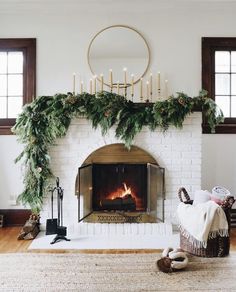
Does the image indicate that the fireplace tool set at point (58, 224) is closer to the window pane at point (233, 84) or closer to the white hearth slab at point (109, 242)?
the white hearth slab at point (109, 242)

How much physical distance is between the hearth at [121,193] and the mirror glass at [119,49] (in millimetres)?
1156

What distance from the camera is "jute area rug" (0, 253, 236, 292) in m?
2.66

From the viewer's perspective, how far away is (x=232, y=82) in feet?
15.0

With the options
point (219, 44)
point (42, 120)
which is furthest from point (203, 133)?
point (42, 120)

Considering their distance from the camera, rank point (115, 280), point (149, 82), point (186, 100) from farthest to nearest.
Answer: point (149, 82) → point (186, 100) → point (115, 280)

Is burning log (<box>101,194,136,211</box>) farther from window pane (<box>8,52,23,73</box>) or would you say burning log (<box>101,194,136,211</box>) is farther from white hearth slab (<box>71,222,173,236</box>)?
window pane (<box>8,52,23,73</box>)

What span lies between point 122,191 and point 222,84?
75.2 inches

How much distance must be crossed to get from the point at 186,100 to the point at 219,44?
3.68ft

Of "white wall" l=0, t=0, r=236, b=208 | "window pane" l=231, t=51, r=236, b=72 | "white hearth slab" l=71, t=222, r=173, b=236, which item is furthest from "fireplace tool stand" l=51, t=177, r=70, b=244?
"window pane" l=231, t=51, r=236, b=72

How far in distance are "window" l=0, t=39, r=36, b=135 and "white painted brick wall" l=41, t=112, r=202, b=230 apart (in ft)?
2.88

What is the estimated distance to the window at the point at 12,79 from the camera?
4496 mm

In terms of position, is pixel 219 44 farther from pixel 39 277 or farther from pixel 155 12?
→ pixel 39 277

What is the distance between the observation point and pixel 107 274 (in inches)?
114

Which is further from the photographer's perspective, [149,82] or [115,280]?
[149,82]
